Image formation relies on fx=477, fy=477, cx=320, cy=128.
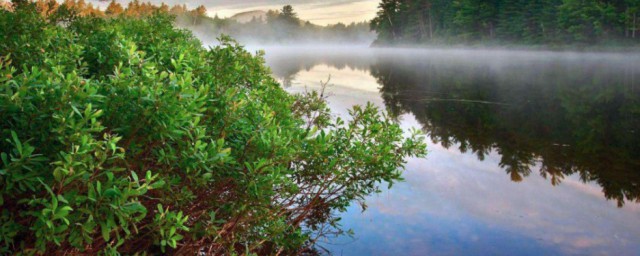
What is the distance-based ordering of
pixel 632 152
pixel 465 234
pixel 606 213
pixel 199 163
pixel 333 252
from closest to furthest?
1. pixel 199 163
2. pixel 333 252
3. pixel 465 234
4. pixel 606 213
5. pixel 632 152

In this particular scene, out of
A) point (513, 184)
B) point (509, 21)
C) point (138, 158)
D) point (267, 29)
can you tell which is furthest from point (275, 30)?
point (138, 158)

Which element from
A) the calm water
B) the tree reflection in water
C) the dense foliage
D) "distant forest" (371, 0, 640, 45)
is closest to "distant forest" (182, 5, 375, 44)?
"distant forest" (371, 0, 640, 45)

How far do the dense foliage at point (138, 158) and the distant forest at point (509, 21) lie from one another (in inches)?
2221

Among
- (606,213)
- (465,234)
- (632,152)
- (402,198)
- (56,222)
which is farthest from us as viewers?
(632,152)

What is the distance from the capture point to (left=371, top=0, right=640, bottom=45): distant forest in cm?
5319

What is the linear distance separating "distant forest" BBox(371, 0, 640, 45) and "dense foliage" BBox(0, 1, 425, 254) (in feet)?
185

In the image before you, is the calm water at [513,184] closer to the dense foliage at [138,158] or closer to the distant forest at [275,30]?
the dense foliage at [138,158]

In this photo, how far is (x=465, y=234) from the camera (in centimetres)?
710

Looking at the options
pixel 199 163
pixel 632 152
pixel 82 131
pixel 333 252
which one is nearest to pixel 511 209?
pixel 333 252

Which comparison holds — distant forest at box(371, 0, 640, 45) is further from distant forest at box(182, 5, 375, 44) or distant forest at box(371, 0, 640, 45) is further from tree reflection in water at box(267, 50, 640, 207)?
distant forest at box(182, 5, 375, 44)

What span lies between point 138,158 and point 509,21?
7269 cm

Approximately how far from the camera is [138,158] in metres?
3.38

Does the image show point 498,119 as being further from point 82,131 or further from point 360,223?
point 82,131

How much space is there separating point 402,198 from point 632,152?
679cm
